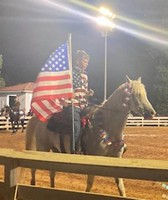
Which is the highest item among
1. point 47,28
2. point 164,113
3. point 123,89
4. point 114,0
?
point 114,0

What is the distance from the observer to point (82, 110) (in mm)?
7270

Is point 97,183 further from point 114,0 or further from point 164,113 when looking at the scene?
point 114,0

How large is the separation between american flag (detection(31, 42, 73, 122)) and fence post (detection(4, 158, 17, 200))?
101 inches

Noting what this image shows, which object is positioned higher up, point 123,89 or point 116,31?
point 116,31

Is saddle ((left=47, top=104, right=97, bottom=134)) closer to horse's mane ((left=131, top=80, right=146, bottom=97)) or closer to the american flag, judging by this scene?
the american flag

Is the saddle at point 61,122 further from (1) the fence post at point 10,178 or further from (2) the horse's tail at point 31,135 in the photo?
(1) the fence post at point 10,178

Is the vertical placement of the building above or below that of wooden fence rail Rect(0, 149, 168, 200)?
below

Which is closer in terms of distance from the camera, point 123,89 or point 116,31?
point 123,89

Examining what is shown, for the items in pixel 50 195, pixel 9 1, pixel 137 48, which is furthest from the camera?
pixel 9 1

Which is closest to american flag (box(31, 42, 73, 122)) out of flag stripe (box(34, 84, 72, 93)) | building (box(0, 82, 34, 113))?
flag stripe (box(34, 84, 72, 93))

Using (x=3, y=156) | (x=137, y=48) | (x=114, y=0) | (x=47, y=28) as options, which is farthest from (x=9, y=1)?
(x=3, y=156)

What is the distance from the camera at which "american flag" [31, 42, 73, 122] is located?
21.2 feet

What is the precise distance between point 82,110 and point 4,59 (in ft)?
A: 199

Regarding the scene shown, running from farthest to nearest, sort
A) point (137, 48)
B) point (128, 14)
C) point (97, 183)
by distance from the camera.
Answer: 1. point (128, 14)
2. point (137, 48)
3. point (97, 183)
